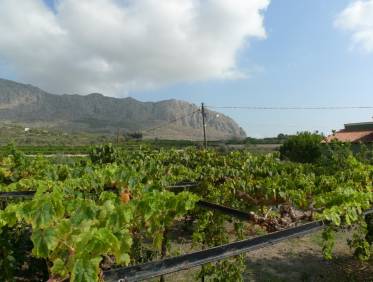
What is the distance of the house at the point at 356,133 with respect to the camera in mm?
31669

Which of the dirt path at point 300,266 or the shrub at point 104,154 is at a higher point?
the shrub at point 104,154

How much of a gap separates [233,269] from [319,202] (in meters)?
2.16

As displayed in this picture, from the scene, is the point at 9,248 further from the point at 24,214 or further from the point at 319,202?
the point at 319,202

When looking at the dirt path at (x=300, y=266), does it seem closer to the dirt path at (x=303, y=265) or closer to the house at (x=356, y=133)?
the dirt path at (x=303, y=265)

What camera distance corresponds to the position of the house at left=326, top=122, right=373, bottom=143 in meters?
31.7

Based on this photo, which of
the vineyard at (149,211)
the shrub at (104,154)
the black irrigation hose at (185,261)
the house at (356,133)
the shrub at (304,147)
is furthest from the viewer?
the house at (356,133)

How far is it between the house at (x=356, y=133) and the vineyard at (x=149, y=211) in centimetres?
2425

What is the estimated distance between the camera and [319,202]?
4.25 metres

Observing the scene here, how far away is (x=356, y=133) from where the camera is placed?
3431 cm

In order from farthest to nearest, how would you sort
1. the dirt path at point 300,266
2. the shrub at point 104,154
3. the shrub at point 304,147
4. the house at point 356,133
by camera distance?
the house at point 356,133
the shrub at point 304,147
the shrub at point 104,154
the dirt path at point 300,266

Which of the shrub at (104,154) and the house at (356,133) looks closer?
the shrub at (104,154)

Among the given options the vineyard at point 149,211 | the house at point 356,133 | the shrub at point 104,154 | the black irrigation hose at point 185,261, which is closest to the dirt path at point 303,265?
the vineyard at point 149,211

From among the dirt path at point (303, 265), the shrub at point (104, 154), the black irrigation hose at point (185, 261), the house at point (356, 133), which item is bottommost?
the dirt path at point (303, 265)

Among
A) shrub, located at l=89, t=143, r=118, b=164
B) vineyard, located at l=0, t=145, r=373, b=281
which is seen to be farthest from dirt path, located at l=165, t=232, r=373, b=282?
shrub, located at l=89, t=143, r=118, b=164
